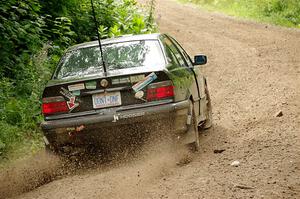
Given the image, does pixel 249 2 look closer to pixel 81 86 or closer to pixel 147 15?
pixel 147 15

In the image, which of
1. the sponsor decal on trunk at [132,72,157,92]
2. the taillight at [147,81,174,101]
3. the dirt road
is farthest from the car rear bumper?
the dirt road

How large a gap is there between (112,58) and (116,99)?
0.73 meters

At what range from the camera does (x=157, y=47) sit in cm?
652

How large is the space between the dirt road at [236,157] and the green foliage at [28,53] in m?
2.45

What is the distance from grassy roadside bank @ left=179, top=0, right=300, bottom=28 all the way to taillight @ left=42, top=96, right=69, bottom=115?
650 inches

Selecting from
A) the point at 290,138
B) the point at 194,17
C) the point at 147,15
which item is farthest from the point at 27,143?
the point at 194,17

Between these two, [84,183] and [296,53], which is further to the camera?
[296,53]

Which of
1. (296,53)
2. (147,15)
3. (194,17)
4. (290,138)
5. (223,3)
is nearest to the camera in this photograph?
(290,138)

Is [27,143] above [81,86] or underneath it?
underneath

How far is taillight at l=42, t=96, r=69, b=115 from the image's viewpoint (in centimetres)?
598

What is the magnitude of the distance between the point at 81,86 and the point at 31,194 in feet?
4.32

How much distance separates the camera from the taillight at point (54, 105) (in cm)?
598

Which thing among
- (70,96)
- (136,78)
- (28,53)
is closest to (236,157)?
(136,78)

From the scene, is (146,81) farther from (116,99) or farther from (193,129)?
(193,129)
